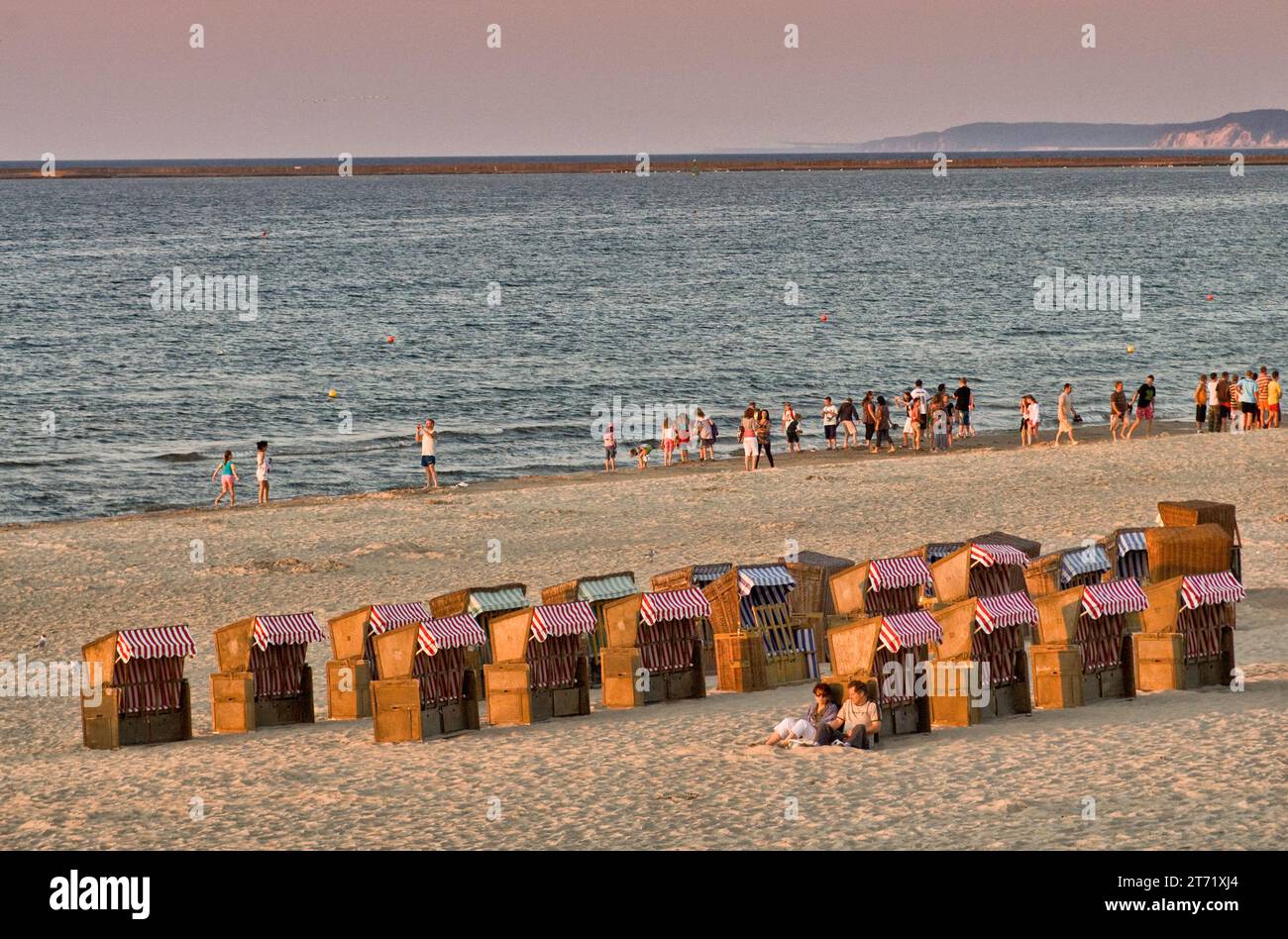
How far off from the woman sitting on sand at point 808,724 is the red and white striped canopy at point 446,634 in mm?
3180

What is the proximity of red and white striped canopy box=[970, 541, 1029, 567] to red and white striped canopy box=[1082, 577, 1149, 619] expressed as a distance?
2.14 metres

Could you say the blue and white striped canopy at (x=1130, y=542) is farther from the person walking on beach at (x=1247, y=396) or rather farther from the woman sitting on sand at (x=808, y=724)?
the person walking on beach at (x=1247, y=396)

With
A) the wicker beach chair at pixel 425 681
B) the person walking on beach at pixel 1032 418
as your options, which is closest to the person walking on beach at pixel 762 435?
the person walking on beach at pixel 1032 418

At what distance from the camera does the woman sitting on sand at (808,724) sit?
1532cm

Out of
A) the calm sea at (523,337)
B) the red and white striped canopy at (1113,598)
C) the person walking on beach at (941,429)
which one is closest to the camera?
the red and white striped canopy at (1113,598)

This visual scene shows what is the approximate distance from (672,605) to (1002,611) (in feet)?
11.4

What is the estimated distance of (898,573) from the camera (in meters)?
19.0

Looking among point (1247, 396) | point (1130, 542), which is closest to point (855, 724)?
point (1130, 542)

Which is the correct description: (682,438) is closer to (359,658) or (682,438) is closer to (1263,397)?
(1263,397)

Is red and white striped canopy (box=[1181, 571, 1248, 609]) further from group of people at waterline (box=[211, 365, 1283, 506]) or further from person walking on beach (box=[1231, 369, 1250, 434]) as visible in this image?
person walking on beach (box=[1231, 369, 1250, 434])

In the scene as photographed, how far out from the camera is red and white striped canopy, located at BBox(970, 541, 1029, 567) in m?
19.5

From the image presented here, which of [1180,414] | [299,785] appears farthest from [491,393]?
[299,785]
